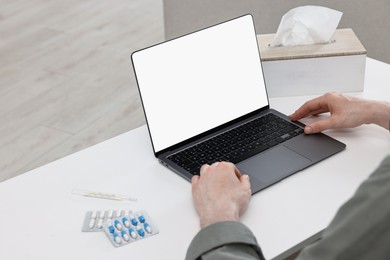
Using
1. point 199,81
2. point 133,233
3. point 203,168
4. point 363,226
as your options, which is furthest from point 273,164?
point 363,226

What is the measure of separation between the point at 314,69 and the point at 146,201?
26.8 inches

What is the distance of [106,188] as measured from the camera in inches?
58.9

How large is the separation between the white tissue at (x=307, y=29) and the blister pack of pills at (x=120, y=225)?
76 cm

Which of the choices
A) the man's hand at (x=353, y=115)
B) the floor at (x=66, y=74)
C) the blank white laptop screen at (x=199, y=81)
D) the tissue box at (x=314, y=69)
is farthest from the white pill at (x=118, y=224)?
the floor at (x=66, y=74)

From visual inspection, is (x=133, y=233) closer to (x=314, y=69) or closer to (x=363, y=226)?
(x=363, y=226)

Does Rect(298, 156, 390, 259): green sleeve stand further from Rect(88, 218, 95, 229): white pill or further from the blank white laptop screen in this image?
the blank white laptop screen

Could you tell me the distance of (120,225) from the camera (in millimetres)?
1350

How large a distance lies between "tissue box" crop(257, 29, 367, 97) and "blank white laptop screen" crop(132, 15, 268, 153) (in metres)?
0.12

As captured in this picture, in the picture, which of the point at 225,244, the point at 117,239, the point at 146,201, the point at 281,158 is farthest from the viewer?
the point at 281,158

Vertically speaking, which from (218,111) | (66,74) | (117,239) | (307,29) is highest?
(307,29)

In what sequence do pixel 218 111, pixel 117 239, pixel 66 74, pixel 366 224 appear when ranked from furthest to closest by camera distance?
pixel 66 74, pixel 218 111, pixel 117 239, pixel 366 224

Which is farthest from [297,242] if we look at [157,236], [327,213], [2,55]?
[2,55]

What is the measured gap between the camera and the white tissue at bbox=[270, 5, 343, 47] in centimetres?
190

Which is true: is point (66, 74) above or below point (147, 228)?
below
